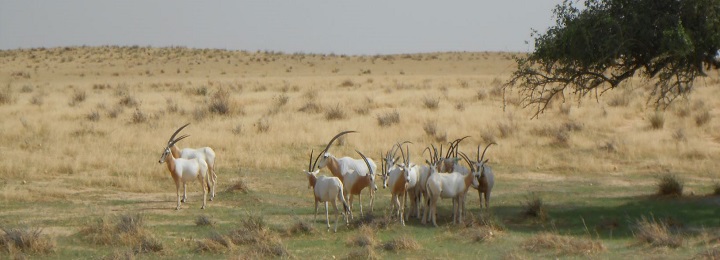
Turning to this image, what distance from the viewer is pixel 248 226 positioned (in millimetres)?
12398

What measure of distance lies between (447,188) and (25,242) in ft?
19.8

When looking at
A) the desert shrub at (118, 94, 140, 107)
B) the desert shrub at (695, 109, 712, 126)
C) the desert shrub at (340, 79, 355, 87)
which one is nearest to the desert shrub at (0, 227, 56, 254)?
the desert shrub at (695, 109, 712, 126)

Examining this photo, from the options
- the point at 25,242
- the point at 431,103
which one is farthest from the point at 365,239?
the point at 431,103

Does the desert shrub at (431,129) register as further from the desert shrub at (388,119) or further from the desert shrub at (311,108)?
the desert shrub at (311,108)

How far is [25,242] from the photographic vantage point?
11.3 m

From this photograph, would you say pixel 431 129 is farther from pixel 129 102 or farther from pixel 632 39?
pixel 129 102

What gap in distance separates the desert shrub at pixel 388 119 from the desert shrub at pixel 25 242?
1643 centimetres

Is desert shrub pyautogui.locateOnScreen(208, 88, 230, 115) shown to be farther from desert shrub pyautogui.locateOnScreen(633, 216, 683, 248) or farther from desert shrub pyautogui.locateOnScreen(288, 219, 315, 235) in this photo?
desert shrub pyautogui.locateOnScreen(633, 216, 683, 248)

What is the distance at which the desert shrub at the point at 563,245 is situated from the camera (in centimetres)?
1126

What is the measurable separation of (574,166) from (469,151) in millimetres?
3019

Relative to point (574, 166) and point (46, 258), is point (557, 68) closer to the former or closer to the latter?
point (574, 166)

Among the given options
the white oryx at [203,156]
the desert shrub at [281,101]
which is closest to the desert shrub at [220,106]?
the desert shrub at [281,101]

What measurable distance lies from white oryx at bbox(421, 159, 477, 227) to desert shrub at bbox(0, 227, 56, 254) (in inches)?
216

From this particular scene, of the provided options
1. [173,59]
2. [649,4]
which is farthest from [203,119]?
[173,59]
